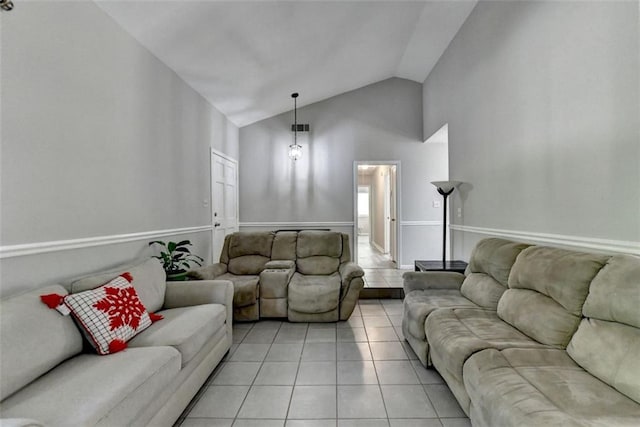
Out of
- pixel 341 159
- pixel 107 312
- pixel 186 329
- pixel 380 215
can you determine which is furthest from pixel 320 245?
pixel 380 215

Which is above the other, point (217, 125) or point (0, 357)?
point (217, 125)

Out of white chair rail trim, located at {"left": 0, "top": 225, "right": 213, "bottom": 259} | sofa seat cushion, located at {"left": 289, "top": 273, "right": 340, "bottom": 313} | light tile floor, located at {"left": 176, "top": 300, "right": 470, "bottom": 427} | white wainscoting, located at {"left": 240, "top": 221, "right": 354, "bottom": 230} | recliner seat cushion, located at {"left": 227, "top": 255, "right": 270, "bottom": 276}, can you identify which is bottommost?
light tile floor, located at {"left": 176, "top": 300, "right": 470, "bottom": 427}

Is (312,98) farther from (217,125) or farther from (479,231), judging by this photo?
(479,231)

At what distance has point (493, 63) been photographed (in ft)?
9.49

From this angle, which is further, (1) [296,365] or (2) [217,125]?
(2) [217,125]

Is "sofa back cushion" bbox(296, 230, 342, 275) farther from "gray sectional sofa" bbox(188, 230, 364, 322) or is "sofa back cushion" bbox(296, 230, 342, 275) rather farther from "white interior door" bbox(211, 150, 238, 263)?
"white interior door" bbox(211, 150, 238, 263)

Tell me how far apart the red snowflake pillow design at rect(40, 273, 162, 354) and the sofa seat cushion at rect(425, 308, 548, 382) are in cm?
180

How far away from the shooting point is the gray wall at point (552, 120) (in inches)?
62.7

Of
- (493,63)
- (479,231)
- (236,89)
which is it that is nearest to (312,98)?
(236,89)

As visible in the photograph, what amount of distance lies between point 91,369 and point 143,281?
2.70ft

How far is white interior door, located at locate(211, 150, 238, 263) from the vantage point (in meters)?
4.44

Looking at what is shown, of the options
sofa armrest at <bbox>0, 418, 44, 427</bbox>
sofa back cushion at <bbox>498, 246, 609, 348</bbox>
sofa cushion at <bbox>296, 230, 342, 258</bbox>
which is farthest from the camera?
sofa cushion at <bbox>296, 230, 342, 258</bbox>

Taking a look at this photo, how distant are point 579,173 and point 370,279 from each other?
3.11 m

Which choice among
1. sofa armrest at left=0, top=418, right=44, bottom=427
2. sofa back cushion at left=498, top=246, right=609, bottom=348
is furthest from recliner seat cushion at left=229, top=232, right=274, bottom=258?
sofa armrest at left=0, top=418, right=44, bottom=427
